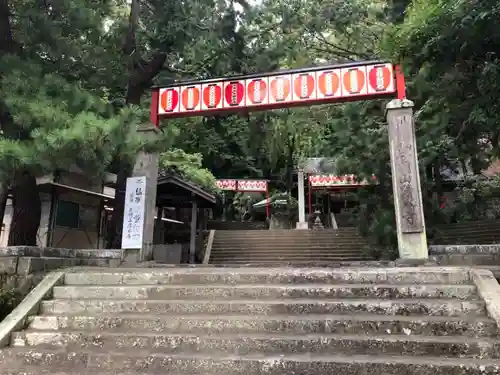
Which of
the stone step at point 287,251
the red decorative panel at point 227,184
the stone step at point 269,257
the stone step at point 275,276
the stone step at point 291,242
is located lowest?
the stone step at point 275,276

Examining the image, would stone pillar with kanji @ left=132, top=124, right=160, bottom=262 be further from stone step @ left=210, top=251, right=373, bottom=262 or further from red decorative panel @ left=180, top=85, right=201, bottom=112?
stone step @ left=210, top=251, right=373, bottom=262

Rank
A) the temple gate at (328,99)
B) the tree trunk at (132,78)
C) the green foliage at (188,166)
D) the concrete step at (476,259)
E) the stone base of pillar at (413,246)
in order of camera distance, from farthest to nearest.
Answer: the green foliage at (188,166) < the tree trunk at (132,78) < the temple gate at (328,99) < the stone base of pillar at (413,246) < the concrete step at (476,259)

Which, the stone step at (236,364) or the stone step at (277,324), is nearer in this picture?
the stone step at (236,364)

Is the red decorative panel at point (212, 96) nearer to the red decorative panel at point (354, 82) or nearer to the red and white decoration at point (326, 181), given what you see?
the red decorative panel at point (354, 82)

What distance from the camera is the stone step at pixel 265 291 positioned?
14.6ft

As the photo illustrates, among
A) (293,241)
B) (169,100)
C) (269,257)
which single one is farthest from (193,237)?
(169,100)

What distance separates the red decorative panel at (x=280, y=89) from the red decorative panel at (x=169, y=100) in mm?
2342

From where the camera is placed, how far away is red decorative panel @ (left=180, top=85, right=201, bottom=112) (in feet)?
31.2

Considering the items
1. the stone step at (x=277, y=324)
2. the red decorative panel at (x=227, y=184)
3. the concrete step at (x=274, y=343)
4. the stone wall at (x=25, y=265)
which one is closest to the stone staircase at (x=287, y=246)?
the red decorative panel at (x=227, y=184)

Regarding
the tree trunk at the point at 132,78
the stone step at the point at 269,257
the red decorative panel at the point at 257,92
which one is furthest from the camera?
the stone step at the point at 269,257

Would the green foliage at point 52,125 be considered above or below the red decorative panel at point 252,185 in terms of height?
below

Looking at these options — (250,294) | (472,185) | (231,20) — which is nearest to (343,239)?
(472,185)

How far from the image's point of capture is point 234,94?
9344 millimetres

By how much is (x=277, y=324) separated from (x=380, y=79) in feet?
21.1
